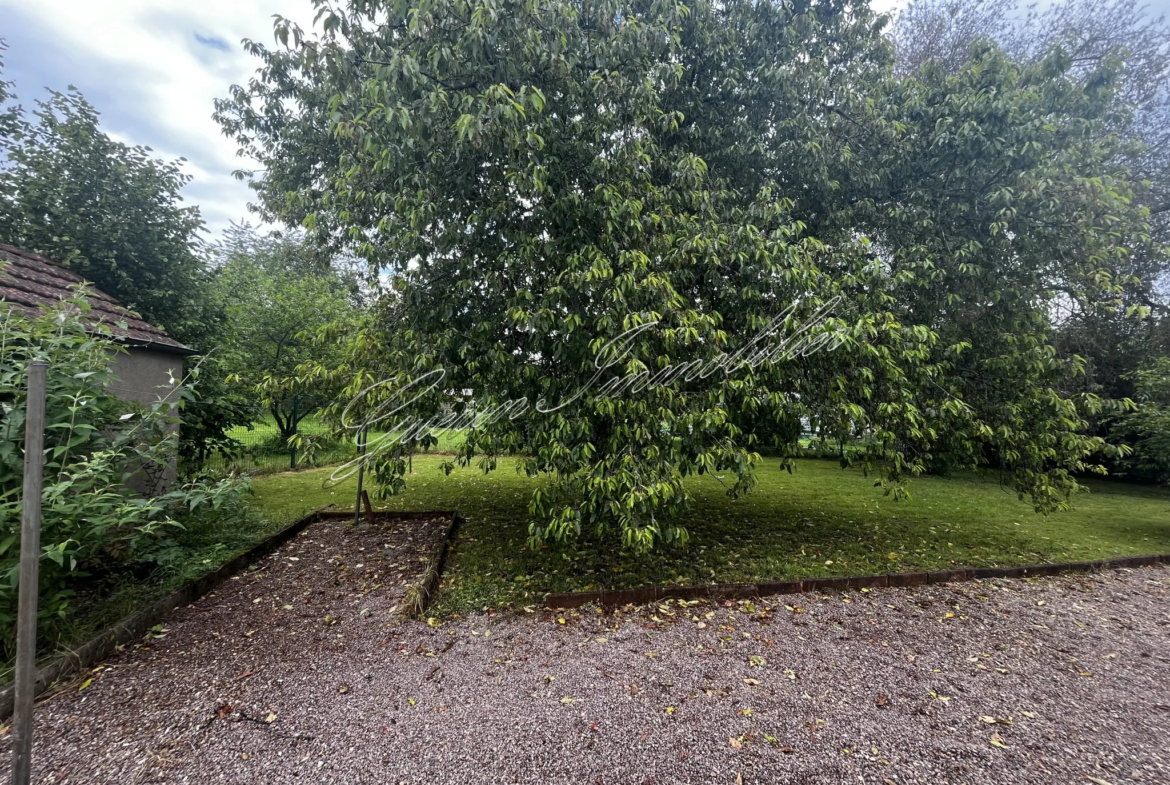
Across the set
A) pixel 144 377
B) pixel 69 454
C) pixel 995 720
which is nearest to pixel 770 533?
pixel 995 720

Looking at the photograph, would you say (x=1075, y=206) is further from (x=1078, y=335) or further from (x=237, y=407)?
(x=237, y=407)

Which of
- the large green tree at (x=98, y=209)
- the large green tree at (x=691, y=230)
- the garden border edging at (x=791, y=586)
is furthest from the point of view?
the large green tree at (x=98, y=209)

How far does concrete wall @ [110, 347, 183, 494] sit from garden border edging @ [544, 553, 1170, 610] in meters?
3.81

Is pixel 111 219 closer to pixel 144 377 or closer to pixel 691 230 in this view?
pixel 144 377

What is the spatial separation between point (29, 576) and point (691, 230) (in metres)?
3.91

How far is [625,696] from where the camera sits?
2.46 metres

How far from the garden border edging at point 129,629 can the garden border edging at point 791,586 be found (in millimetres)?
2609

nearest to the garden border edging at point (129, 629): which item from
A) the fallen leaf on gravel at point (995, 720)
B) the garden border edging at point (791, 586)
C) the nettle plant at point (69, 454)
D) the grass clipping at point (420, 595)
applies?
the nettle plant at point (69, 454)

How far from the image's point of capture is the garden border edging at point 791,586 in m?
3.53

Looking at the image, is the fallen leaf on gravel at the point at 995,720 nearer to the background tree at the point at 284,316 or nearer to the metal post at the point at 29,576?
the metal post at the point at 29,576

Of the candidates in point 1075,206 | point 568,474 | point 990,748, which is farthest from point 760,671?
point 1075,206

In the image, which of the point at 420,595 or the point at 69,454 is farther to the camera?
the point at 420,595

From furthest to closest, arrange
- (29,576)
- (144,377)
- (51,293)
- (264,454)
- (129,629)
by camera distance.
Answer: (264,454) < (144,377) < (51,293) < (129,629) < (29,576)

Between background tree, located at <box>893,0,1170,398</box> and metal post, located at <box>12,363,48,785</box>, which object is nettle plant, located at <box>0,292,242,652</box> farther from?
background tree, located at <box>893,0,1170,398</box>
